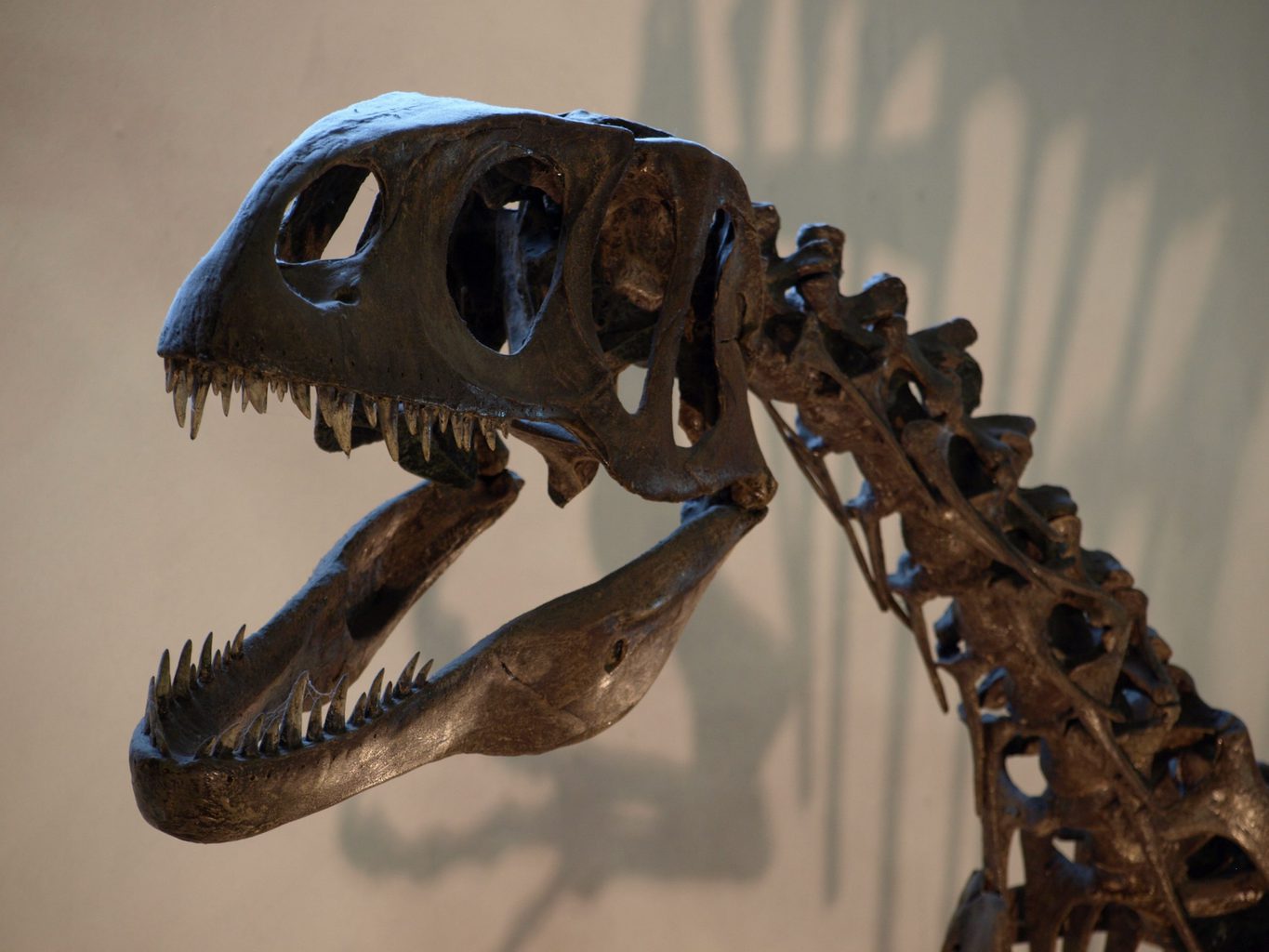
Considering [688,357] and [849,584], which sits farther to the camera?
[849,584]

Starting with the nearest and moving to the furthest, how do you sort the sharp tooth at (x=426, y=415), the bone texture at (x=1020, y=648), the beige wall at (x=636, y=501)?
the sharp tooth at (x=426, y=415) → the bone texture at (x=1020, y=648) → the beige wall at (x=636, y=501)

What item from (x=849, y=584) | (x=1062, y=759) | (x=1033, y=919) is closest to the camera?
(x=1062, y=759)

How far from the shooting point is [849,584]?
3.42 meters

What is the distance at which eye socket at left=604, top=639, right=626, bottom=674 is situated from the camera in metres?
1.40

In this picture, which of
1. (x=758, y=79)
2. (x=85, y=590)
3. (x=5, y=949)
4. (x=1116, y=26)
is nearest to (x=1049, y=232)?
(x=1116, y=26)

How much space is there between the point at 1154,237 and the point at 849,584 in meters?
1.46

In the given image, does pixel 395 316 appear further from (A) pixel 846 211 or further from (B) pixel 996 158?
(B) pixel 996 158

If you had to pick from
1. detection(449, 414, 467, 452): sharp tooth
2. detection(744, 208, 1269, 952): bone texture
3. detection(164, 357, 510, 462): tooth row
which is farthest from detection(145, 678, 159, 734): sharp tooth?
detection(744, 208, 1269, 952): bone texture

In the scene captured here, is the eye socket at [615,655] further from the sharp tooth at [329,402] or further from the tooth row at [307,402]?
the sharp tooth at [329,402]

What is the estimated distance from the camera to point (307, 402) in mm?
1068

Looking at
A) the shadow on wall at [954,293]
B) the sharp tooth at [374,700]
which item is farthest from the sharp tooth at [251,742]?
the shadow on wall at [954,293]

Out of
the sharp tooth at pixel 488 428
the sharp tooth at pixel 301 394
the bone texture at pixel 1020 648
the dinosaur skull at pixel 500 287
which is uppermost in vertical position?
the dinosaur skull at pixel 500 287

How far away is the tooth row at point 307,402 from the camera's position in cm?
105

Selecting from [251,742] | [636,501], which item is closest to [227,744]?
[251,742]
